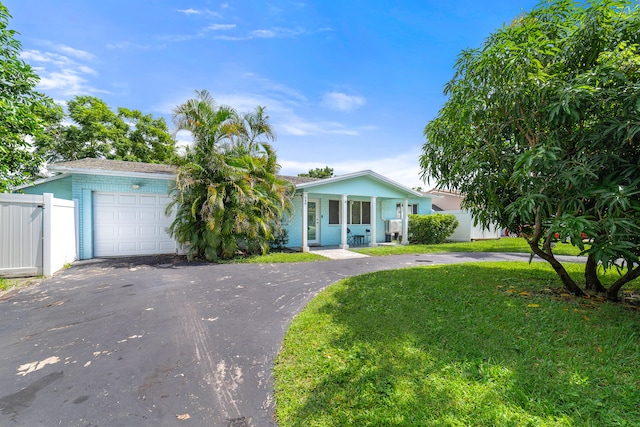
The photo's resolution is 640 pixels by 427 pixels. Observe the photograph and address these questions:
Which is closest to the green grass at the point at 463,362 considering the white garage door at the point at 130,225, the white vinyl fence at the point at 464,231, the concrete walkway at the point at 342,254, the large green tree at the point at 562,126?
the large green tree at the point at 562,126

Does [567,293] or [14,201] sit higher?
[14,201]

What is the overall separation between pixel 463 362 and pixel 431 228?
43.7 ft

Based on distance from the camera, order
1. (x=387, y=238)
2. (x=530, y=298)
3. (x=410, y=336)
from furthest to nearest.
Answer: (x=387, y=238), (x=530, y=298), (x=410, y=336)

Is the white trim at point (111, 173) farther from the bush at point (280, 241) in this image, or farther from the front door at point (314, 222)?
the front door at point (314, 222)

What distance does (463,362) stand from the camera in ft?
9.33

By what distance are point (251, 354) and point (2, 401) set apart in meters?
2.24

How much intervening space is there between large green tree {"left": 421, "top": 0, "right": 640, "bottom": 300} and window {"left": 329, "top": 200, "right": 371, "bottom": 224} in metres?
9.56

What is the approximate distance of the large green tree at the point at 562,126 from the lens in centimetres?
306

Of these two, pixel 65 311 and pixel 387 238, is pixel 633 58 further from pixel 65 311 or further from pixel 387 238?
pixel 387 238

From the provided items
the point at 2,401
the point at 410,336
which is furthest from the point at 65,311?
the point at 410,336

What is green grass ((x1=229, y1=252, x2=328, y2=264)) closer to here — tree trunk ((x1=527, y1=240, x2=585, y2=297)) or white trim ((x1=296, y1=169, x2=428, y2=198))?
white trim ((x1=296, y1=169, x2=428, y2=198))

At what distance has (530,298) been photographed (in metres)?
4.49

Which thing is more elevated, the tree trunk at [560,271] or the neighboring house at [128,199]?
the neighboring house at [128,199]

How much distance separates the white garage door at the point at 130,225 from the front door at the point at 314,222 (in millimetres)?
6222
